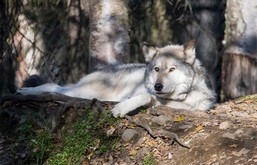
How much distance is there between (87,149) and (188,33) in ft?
25.1

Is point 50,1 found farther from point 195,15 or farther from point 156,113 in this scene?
point 156,113

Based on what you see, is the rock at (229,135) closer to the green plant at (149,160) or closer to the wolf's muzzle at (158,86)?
the green plant at (149,160)

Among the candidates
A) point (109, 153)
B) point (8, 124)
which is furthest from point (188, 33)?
point (109, 153)

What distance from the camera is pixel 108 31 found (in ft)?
31.5

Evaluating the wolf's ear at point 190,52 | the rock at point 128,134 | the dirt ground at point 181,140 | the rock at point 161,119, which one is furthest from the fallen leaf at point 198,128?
the wolf's ear at point 190,52

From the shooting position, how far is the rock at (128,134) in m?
6.17

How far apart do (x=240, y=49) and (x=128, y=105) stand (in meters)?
3.76

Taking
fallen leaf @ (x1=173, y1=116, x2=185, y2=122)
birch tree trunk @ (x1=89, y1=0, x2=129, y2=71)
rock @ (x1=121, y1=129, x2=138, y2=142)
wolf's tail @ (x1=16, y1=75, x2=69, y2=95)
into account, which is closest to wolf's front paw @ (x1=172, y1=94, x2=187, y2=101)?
fallen leaf @ (x1=173, y1=116, x2=185, y2=122)

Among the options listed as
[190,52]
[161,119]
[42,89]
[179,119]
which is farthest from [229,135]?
[42,89]

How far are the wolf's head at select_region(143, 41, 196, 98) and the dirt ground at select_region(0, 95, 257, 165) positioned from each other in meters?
0.36

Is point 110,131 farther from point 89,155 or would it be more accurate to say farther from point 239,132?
point 239,132

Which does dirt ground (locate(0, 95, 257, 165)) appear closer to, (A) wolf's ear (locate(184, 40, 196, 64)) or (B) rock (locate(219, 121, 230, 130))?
(B) rock (locate(219, 121, 230, 130))

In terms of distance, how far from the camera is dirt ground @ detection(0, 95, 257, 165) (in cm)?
537

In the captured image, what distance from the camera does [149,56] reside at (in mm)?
7664
